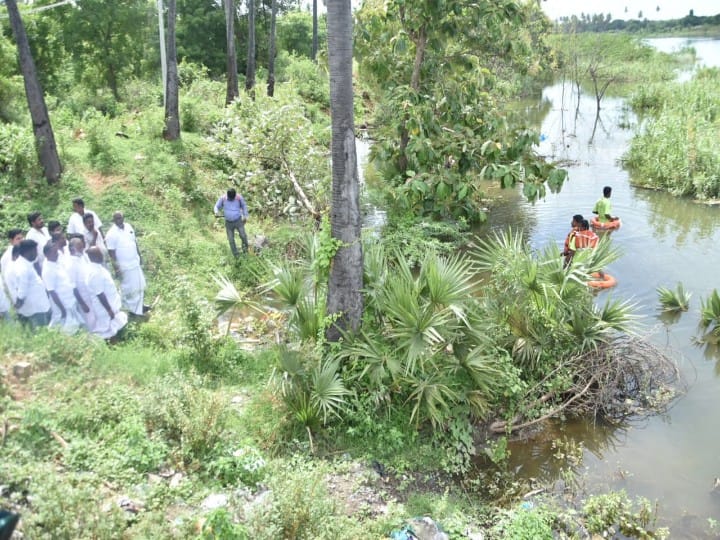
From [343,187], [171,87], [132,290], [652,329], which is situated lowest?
[652,329]

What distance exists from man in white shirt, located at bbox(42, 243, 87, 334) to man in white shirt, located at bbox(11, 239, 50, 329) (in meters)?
0.09

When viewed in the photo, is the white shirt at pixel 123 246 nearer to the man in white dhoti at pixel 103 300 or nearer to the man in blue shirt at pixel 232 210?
the man in white dhoti at pixel 103 300

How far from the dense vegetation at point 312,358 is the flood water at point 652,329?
448 mm

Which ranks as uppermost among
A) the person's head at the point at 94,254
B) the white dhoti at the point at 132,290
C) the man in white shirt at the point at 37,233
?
the man in white shirt at the point at 37,233

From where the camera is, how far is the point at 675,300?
1054 centimetres

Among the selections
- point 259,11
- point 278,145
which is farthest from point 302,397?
point 259,11

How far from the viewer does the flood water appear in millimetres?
6680

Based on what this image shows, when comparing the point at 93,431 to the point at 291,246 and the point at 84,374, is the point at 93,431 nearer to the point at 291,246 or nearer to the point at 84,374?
the point at 84,374

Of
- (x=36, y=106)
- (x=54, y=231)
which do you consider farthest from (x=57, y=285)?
(x=36, y=106)

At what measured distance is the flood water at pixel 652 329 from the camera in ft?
21.9

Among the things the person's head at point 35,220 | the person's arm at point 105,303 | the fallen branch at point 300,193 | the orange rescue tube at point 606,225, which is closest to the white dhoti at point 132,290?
the person's arm at point 105,303

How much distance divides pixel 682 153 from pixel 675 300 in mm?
9013

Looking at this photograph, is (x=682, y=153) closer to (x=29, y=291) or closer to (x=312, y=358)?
(x=312, y=358)

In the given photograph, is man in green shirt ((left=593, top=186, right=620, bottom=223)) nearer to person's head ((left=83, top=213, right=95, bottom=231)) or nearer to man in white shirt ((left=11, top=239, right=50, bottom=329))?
person's head ((left=83, top=213, right=95, bottom=231))
